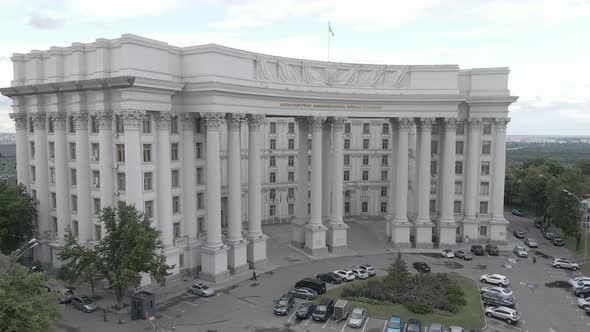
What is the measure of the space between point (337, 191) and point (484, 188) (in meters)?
23.8

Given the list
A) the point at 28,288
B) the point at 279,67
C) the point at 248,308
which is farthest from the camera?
the point at 279,67

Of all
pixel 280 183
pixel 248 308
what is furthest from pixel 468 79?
pixel 248 308

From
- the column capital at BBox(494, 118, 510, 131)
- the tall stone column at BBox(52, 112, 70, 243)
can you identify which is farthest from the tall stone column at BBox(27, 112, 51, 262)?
the column capital at BBox(494, 118, 510, 131)

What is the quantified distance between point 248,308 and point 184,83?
25.1 meters

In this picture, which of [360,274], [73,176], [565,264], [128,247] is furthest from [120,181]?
[565,264]

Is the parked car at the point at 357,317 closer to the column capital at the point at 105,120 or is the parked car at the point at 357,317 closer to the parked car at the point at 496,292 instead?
the parked car at the point at 496,292

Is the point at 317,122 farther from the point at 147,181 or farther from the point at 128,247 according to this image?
the point at 128,247

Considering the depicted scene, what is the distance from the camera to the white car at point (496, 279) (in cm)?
5450

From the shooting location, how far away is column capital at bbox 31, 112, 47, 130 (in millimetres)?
57156

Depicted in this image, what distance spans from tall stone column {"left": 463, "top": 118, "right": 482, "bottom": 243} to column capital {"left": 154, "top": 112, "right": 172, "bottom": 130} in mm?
44278

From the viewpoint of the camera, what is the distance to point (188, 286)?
173 ft

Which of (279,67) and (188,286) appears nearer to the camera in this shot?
(188,286)

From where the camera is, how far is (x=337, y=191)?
2645 inches

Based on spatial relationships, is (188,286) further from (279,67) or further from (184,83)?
(279,67)
